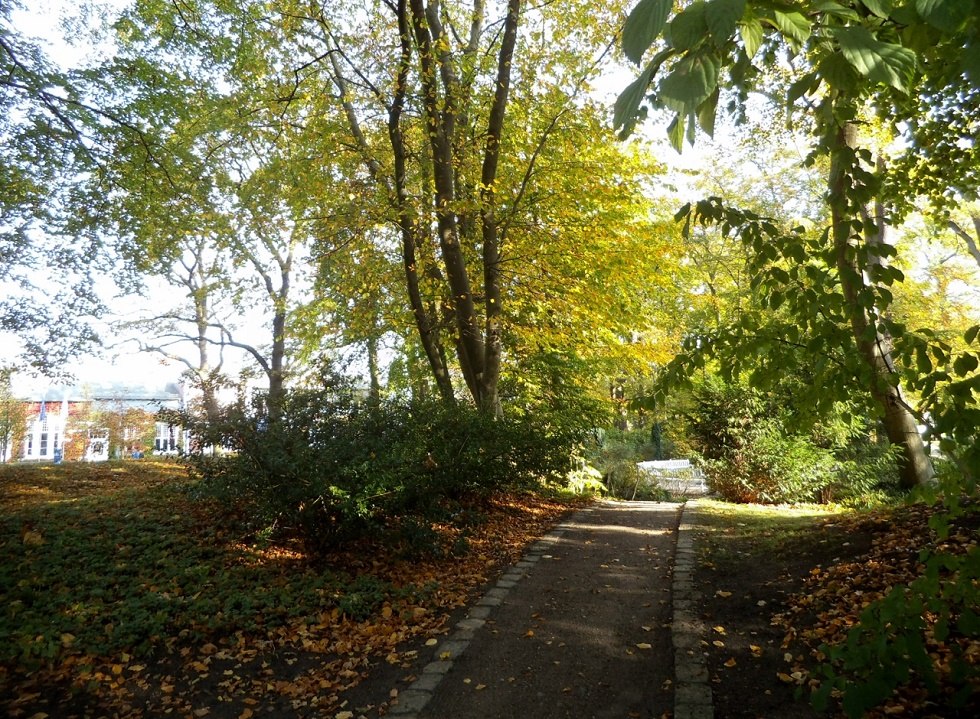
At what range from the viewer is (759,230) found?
2695 millimetres

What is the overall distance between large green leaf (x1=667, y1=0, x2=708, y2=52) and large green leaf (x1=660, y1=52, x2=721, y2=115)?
0.06m

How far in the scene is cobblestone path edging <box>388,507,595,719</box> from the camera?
12.6ft

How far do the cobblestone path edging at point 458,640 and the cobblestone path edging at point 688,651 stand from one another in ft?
5.05

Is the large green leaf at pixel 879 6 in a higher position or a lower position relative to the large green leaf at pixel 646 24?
higher

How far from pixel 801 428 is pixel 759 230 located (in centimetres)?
155

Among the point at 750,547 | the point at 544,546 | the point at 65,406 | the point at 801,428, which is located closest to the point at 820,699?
the point at 801,428

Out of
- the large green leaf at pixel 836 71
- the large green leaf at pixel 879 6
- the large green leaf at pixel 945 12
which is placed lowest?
the large green leaf at pixel 945 12

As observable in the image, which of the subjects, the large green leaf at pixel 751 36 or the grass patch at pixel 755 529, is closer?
the large green leaf at pixel 751 36

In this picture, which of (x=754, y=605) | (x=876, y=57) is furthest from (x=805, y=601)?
(x=876, y=57)

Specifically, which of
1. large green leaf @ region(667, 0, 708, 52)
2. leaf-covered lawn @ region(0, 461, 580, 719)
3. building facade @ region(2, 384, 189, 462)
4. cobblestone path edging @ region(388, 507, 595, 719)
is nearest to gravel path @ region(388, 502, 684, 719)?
cobblestone path edging @ region(388, 507, 595, 719)

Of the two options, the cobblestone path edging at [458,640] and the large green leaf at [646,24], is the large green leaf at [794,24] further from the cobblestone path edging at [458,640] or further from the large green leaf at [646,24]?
the cobblestone path edging at [458,640]

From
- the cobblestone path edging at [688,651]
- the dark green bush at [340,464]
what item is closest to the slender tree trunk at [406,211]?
the dark green bush at [340,464]

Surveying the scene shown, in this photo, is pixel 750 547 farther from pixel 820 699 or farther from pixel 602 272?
pixel 602 272

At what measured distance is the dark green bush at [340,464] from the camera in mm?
5926
